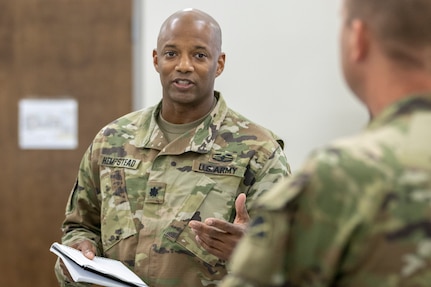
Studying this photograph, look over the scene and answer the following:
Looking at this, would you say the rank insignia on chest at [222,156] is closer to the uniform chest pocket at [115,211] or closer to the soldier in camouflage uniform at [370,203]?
the uniform chest pocket at [115,211]

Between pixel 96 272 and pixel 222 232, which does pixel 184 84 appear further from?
pixel 96 272

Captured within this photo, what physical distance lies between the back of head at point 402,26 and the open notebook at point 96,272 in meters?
0.94

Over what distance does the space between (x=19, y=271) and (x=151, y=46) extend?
125 centimetres

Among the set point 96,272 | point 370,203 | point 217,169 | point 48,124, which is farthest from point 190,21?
point 48,124

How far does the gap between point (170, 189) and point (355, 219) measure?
1.09 metres

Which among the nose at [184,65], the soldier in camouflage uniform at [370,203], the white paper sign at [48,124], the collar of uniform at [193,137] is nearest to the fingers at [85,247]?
the collar of uniform at [193,137]

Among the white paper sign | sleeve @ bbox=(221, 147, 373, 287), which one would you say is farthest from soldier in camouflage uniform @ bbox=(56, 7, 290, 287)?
the white paper sign

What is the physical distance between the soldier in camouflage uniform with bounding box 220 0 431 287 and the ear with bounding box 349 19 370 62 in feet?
0.03

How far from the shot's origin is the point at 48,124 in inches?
124

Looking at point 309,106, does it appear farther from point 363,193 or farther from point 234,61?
point 363,193

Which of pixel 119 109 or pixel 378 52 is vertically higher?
pixel 378 52

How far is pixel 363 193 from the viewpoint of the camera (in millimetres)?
797

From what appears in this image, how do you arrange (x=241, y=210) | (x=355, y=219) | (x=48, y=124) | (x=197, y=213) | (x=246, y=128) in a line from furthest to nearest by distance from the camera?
(x=48, y=124)
(x=246, y=128)
(x=197, y=213)
(x=241, y=210)
(x=355, y=219)

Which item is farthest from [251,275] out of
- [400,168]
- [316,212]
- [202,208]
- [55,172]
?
[55,172]
